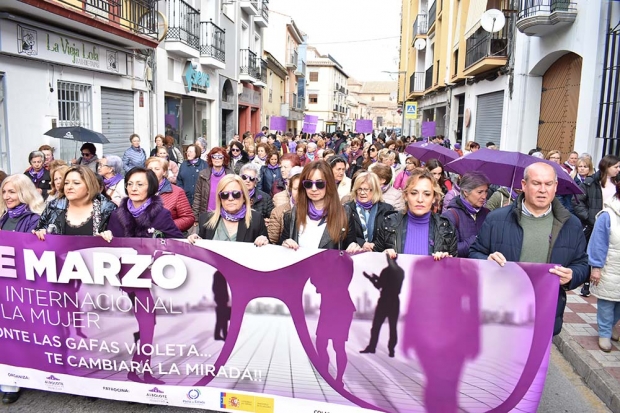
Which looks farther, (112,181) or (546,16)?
(546,16)

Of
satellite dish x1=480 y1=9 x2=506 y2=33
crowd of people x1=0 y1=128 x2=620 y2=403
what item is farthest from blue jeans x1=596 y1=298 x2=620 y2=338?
satellite dish x1=480 y1=9 x2=506 y2=33

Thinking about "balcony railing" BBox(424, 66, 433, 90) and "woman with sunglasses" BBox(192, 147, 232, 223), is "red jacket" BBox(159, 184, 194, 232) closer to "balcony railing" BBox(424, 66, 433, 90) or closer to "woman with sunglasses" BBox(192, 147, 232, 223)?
"woman with sunglasses" BBox(192, 147, 232, 223)

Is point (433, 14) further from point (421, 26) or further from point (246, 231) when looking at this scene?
point (246, 231)

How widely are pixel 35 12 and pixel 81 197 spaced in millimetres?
6730

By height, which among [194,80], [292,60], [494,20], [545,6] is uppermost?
[292,60]

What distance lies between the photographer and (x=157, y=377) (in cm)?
376

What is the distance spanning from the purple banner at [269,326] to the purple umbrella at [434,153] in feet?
18.6

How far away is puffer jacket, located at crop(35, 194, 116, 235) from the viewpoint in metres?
4.19

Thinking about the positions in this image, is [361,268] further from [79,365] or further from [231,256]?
[79,365]

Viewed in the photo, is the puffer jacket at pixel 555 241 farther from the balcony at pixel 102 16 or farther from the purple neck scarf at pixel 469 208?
the balcony at pixel 102 16

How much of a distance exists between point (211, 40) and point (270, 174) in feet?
44.5

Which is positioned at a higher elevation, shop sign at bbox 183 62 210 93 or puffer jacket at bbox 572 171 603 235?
shop sign at bbox 183 62 210 93

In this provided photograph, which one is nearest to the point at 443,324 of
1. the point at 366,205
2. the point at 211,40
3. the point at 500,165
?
the point at 366,205

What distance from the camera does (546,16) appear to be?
11.2 meters
